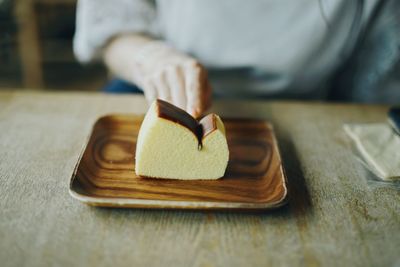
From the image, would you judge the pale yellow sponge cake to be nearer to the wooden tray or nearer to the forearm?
the wooden tray

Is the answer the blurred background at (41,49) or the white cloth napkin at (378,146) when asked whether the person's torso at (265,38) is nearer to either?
the white cloth napkin at (378,146)

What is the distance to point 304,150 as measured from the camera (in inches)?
31.2

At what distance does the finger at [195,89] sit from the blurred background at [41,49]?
139cm

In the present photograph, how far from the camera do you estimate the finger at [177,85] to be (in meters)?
0.78

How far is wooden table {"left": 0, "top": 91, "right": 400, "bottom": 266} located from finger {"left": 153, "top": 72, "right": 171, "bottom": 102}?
0.17m

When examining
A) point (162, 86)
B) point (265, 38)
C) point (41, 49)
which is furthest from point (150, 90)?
point (41, 49)

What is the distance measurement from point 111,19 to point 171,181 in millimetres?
543

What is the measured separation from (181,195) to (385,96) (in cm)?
68

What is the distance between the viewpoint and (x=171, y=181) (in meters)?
0.67

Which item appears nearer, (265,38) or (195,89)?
(195,89)

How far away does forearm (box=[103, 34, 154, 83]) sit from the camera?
39.4 inches

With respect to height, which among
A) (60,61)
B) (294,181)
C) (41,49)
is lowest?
(60,61)

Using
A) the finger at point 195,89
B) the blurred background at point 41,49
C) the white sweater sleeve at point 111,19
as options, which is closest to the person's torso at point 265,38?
the white sweater sleeve at point 111,19

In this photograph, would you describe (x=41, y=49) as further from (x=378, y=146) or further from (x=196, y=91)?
(x=378, y=146)
